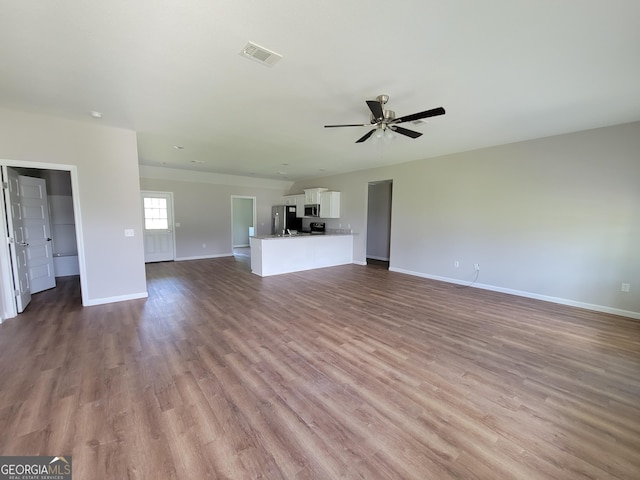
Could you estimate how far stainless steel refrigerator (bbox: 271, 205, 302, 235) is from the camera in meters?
9.23

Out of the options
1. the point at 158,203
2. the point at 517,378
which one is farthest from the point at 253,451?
the point at 158,203

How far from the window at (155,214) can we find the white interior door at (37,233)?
8.51 ft

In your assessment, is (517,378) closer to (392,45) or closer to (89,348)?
(392,45)

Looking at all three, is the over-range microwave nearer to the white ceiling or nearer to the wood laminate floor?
the white ceiling

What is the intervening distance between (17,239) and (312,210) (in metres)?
6.31

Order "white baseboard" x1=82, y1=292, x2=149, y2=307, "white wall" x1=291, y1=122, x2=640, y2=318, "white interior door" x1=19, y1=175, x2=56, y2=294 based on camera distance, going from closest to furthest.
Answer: "white wall" x1=291, y1=122, x2=640, y2=318
"white baseboard" x1=82, y1=292, x2=149, y2=307
"white interior door" x1=19, y1=175, x2=56, y2=294

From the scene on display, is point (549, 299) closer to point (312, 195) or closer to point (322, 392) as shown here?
point (322, 392)

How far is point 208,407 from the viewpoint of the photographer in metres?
1.84

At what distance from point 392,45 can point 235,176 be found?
709 cm

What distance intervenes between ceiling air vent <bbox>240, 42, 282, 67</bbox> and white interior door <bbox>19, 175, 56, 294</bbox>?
179 inches

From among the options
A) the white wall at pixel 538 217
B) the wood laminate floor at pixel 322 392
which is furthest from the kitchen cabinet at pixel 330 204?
the wood laminate floor at pixel 322 392

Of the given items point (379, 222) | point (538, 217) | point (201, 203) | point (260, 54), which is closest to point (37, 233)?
point (201, 203)

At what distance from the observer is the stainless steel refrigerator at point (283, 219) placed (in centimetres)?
923

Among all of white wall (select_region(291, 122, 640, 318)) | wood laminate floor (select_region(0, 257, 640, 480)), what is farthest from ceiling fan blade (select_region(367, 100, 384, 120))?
white wall (select_region(291, 122, 640, 318))
